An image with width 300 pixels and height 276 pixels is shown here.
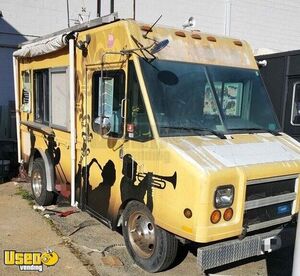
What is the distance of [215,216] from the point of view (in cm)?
347

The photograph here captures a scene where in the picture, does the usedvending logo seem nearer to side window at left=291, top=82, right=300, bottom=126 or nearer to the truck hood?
A: the truck hood

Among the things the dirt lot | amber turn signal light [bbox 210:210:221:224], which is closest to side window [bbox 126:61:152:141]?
amber turn signal light [bbox 210:210:221:224]

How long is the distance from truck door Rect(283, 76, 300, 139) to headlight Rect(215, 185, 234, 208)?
14.5 feet

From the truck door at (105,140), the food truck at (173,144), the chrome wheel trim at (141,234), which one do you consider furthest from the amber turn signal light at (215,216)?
the truck door at (105,140)

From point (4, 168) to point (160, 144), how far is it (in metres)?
5.44

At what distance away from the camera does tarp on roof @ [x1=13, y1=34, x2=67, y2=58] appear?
Result: 5289 mm

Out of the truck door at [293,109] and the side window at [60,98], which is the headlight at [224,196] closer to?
the side window at [60,98]

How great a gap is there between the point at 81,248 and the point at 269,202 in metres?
2.29

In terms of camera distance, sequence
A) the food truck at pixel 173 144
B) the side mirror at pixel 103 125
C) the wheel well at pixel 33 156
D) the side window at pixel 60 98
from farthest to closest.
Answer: the wheel well at pixel 33 156, the side window at pixel 60 98, the side mirror at pixel 103 125, the food truck at pixel 173 144

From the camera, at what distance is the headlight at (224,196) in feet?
11.4

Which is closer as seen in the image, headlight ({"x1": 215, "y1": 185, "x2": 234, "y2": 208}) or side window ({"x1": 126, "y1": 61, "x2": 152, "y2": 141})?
headlight ({"x1": 215, "y1": 185, "x2": 234, "y2": 208})

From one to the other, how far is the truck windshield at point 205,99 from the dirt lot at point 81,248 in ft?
4.33

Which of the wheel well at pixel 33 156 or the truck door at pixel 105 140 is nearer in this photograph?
the truck door at pixel 105 140

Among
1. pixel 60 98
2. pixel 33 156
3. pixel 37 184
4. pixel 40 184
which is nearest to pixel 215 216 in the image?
pixel 60 98
